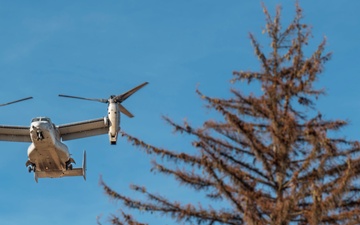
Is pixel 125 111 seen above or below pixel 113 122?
above

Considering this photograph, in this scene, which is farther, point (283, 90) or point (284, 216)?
point (283, 90)

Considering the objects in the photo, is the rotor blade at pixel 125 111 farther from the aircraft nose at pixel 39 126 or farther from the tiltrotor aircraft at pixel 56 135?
the aircraft nose at pixel 39 126

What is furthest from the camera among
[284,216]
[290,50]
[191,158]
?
[290,50]

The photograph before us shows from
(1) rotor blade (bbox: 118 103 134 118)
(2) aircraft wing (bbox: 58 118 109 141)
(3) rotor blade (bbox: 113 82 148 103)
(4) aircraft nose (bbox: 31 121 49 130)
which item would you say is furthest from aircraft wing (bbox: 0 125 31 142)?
(4) aircraft nose (bbox: 31 121 49 130)

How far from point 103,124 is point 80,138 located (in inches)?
127

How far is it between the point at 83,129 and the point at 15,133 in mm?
5957

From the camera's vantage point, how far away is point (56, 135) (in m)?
52.8

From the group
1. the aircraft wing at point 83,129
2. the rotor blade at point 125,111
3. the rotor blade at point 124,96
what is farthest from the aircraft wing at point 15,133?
the rotor blade at point 124,96

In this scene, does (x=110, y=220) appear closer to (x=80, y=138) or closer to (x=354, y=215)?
(x=354, y=215)

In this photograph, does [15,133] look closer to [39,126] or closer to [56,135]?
[56,135]

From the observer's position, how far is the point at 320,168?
14.3 metres

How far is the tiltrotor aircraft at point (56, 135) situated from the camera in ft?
161

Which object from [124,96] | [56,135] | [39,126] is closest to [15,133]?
[56,135]

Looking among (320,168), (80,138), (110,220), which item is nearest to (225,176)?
(320,168)
